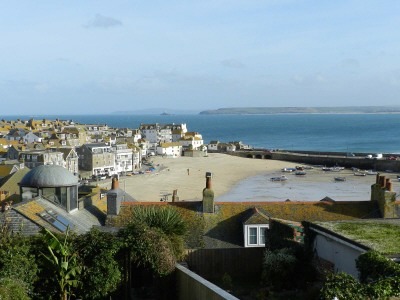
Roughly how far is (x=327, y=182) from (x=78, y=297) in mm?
69687

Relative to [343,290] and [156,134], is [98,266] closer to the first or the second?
[343,290]

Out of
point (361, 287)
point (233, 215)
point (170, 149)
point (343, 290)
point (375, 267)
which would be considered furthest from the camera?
point (170, 149)

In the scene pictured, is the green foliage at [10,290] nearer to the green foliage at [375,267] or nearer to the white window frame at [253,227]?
the green foliage at [375,267]

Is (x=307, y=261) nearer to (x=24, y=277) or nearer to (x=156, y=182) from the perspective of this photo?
(x=24, y=277)

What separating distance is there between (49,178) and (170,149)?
112m

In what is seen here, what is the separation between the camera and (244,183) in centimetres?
7938

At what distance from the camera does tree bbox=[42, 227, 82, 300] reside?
1352 centimetres

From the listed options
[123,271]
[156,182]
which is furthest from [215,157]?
[123,271]

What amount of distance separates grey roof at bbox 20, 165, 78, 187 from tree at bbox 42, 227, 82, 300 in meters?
8.23

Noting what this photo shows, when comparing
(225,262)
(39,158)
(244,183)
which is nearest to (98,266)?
(225,262)

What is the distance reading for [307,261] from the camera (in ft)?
51.8

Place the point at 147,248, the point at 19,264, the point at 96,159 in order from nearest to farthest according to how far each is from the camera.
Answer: the point at 19,264
the point at 147,248
the point at 96,159

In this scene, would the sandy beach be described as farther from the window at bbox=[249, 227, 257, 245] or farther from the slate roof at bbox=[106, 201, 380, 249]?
the window at bbox=[249, 227, 257, 245]

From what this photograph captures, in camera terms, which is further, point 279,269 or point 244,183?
point 244,183
